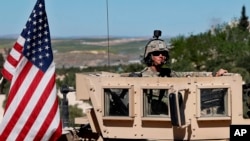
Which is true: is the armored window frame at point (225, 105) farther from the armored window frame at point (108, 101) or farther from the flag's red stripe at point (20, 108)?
the flag's red stripe at point (20, 108)

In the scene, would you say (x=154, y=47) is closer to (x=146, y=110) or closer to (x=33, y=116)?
(x=146, y=110)

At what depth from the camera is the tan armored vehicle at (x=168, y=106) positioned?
9391 millimetres

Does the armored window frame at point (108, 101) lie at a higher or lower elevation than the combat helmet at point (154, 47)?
lower

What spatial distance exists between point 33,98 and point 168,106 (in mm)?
1581

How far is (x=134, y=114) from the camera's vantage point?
31.1 ft

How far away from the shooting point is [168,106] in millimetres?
9312

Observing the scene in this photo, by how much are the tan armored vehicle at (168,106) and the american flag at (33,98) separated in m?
0.64

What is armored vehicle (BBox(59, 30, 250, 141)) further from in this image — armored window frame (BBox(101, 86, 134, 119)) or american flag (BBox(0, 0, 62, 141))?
american flag (BBox(0, 0, 62, 141))

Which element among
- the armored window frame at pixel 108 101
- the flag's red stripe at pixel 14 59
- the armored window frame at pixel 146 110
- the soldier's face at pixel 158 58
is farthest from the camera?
the soldier's face at pixel 158 58

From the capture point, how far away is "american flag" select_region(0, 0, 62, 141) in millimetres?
9344

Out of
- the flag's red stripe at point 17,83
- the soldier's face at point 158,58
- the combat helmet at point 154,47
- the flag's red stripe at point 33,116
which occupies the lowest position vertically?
the flag's red stripe at point 33,116

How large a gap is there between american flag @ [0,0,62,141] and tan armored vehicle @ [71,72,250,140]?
0.64 meters

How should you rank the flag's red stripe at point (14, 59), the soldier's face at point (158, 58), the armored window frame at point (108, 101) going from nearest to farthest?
the armored window frame at point (108, 101) < the flag's red stripe at point (14, 59) < the soldier's face at point (158, 58)

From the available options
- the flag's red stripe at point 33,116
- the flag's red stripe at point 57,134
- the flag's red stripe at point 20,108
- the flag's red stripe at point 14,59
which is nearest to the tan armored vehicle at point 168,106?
the flag's red stripe at point 57,134
